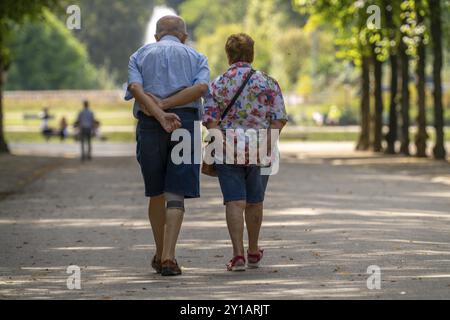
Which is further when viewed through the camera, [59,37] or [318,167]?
[59,37]

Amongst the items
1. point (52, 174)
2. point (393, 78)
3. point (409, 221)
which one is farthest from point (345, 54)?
point (409, 221)

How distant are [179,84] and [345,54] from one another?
32874 mm

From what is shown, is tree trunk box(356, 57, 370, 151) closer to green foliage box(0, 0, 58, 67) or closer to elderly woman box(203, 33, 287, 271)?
green foliage box(0, 0, 58, 67)

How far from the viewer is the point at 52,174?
3039 cm

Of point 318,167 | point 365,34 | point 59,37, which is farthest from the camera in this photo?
point 59,37

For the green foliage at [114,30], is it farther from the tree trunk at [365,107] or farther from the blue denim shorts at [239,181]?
the blue denim shorts at [239,181]

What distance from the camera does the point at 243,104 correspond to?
1202 cm

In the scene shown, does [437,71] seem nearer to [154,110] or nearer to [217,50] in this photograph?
[154,110]

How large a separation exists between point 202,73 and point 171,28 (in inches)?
19.5

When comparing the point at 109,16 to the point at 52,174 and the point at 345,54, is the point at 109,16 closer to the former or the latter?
the point at 345,54

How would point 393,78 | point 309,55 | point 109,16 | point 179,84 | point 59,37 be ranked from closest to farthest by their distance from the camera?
point 179,84
point 393,78
point 309,55
point 59,37
point 109,16

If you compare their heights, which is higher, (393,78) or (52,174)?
(393,78)

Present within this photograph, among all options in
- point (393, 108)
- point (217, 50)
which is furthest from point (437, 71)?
point (217, 50)

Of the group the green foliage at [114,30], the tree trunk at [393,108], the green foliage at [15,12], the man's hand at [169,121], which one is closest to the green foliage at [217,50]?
the green foliage at [114,30]
